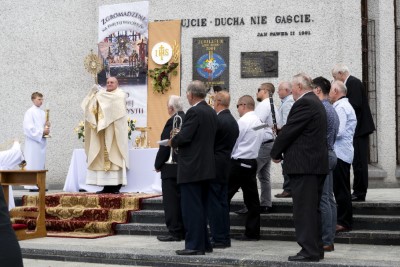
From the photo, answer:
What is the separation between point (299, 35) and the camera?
1384 cm

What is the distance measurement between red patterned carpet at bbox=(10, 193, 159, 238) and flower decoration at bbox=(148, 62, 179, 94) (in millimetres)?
3882

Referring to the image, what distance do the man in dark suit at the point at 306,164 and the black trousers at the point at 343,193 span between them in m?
1.51

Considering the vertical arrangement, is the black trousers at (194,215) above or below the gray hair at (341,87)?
below

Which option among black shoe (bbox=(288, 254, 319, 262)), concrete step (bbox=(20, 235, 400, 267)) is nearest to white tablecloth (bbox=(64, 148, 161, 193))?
concrete step (bbox=(20, 235, 400, 267))

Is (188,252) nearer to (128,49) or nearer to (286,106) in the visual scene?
(286,106)

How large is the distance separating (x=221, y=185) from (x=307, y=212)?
159 cm

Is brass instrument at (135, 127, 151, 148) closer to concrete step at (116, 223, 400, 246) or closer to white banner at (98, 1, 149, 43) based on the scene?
white banner at (98, 1, 149, 43)

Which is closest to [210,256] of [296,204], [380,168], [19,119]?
[296,204]

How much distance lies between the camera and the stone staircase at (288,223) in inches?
358

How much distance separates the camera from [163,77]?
14.7m

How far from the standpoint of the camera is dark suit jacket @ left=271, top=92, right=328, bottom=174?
7.53m

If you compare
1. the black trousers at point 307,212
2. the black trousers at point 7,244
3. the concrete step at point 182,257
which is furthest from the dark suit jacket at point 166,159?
the black trousers at point 7,244

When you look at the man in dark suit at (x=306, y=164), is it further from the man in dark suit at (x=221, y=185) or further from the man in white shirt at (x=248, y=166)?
the man in white shirt at (x=248, y=166)

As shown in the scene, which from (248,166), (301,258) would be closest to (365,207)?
(248,166)
